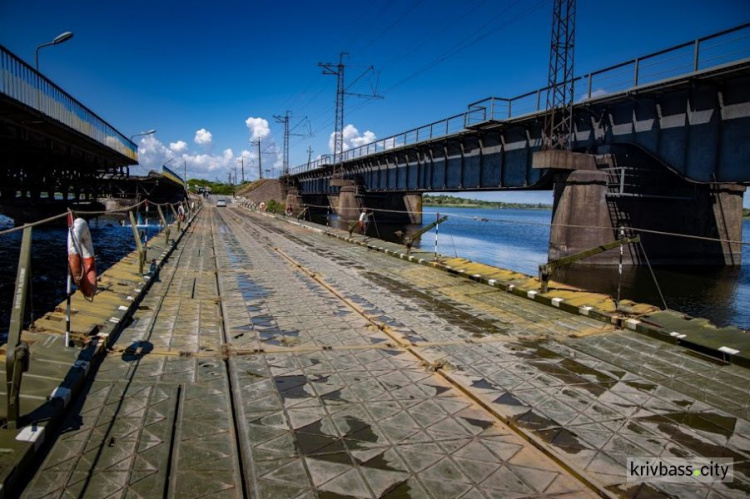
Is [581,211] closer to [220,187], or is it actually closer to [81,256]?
[81,256]

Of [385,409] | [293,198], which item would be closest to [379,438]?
[385,409]

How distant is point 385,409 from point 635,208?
25.1 m

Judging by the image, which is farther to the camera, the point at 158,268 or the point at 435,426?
the point at 158,268

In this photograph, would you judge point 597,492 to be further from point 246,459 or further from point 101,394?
point 101,394

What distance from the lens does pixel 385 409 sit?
201 inches

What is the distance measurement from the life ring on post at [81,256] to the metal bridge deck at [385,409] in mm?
1131

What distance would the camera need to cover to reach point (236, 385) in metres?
5.63

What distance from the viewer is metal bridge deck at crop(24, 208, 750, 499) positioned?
3809 millimetres

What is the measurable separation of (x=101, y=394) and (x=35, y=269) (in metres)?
15.8

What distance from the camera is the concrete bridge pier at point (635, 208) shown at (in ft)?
77.2

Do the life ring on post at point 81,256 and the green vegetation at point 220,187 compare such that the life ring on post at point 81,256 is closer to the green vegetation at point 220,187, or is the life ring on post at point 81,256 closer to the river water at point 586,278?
the river water at point 586,278

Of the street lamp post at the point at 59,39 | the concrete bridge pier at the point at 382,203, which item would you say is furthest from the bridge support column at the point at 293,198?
the street lamp post at the point at 59,39

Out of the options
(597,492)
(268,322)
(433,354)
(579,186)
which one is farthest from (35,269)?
(579,186)

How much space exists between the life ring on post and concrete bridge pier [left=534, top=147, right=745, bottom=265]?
21.8 m
